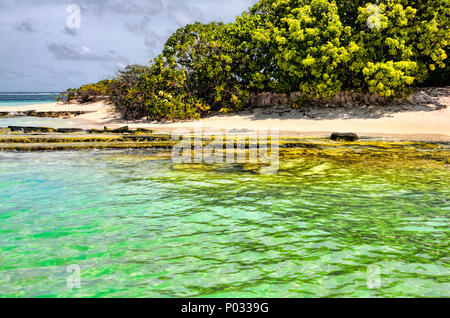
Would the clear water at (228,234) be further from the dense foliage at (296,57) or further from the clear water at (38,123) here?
the clear water at (38,123)

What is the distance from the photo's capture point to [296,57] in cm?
2322

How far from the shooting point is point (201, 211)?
609cm

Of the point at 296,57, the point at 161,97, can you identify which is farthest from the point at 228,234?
the point at 161,97

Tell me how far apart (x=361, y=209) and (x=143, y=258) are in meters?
3.51

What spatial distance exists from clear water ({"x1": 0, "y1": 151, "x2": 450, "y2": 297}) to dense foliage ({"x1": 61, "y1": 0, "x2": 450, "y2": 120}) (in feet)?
49.0

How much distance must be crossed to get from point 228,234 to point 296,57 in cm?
1996

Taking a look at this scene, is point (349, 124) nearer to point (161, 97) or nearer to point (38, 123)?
point (161, 97)

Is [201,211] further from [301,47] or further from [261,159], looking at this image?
[301,47]

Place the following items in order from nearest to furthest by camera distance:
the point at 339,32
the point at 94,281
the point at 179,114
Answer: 1. the point at 94,281
2. the point at 339,32
3. the point at 179,114

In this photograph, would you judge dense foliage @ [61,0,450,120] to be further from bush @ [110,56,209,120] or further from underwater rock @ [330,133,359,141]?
underwater rock @ [330,133,359,141]

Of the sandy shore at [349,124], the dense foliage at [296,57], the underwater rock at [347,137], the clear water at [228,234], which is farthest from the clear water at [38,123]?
the clear water at [228,234]

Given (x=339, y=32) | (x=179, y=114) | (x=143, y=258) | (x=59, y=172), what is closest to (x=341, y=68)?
(x=339, y=32)

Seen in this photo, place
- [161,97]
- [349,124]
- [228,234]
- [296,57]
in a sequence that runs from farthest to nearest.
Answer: [161,97], [296,57], [349,124], [228,234]

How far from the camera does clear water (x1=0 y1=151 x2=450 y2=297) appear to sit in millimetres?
3734
